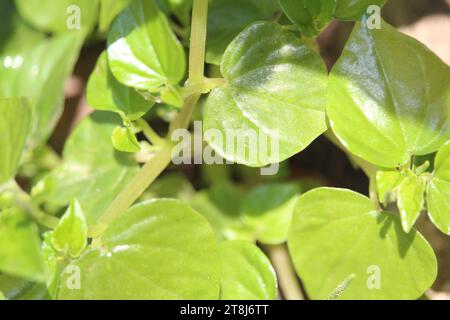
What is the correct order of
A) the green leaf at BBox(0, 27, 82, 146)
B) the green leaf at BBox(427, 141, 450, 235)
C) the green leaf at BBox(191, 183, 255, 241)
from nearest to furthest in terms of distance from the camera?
the green leaf at BBox(427, 141, 450, 235)
the green leaf at BBox(0, 27, 82, 146)
the green leaf at BBox(191, 183, 255, 241)

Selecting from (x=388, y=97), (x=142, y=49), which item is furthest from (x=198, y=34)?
(x=388, y=97)

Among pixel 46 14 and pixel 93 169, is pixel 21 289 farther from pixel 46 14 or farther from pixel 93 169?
pixel 46 14

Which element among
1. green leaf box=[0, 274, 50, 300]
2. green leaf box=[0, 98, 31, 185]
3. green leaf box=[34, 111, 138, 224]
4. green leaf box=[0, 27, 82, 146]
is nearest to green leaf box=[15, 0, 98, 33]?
green leaf box=[0, 27, 82, 146]

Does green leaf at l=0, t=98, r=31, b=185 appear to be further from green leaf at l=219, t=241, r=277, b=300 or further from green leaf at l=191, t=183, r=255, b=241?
green leaf at l=191, t=183, r=255, b=241

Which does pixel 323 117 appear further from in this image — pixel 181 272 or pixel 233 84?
pixel 181 272

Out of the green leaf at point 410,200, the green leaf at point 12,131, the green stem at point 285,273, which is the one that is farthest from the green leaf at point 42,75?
the green leaf at point 410,200
